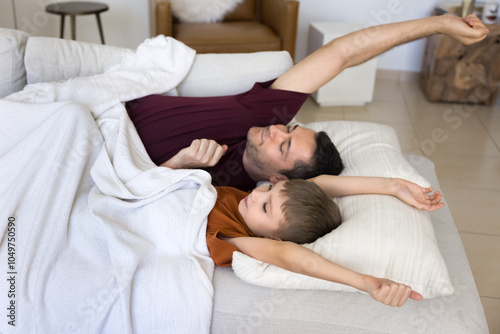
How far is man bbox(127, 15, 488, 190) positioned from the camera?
66.1 inches

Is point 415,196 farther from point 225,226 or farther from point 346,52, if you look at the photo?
point 346,52

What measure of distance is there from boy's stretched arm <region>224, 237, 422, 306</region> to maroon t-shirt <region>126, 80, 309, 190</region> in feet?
1.71

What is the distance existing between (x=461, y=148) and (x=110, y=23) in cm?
279

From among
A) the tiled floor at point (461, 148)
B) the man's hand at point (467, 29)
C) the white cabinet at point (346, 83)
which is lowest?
the tiled floor at point (461, 148)

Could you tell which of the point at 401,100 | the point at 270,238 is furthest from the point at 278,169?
the point at 401,100

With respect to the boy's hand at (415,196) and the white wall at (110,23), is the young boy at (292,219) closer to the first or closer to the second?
the boy's hand at (415,196)

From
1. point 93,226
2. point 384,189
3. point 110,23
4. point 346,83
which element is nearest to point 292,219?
point 384,189

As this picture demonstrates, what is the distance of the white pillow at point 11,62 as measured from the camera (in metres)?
1.86

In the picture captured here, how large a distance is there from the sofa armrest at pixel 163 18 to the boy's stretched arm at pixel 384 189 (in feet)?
6.33

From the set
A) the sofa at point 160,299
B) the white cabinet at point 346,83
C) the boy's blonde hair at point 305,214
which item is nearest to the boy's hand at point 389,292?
the sofa at point 160,299

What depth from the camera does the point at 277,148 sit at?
66.3 inches

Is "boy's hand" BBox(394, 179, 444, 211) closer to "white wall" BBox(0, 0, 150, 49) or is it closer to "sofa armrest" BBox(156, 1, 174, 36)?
"sofa armrest" BBox(156, 1, 174, 36)

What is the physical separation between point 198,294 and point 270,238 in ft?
0.95

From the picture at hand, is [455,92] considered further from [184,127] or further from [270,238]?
[270,238]
